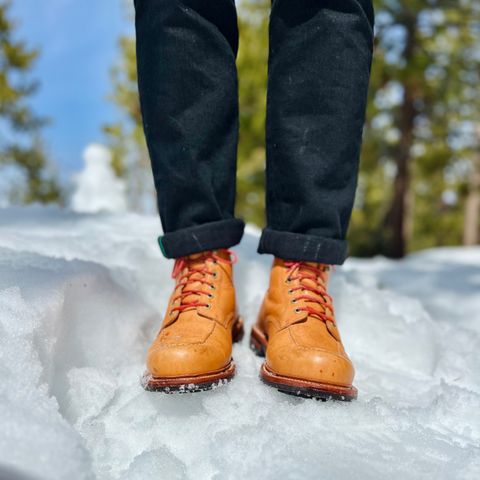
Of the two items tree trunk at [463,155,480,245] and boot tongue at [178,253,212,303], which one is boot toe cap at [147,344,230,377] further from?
tree trunk at [463,155,480,245]

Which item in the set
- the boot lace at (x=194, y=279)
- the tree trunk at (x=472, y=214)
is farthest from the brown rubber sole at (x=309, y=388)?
the tree trunk at (x=472, y=214)

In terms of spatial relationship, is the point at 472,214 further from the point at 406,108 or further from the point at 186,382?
the point at 186,382

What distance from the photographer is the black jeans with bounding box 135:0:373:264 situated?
3.18ft

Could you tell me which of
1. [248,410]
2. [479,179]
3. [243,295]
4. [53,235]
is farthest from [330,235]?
[479,179]

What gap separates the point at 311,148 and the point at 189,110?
0.27m

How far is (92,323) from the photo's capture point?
1047mm

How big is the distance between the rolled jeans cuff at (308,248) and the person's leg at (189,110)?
123 millimetres

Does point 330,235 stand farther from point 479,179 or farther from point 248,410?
point 479,179

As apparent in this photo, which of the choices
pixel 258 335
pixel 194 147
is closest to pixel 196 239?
pixel 194 147

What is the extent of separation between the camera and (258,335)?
1140 mm

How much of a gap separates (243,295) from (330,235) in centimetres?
53

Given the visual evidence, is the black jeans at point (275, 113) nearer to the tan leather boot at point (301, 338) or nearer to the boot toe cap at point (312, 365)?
the tan leather boot at point (301, 338)

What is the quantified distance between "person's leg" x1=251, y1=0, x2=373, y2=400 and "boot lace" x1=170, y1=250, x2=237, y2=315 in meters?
0.15

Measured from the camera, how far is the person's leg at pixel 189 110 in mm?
964
